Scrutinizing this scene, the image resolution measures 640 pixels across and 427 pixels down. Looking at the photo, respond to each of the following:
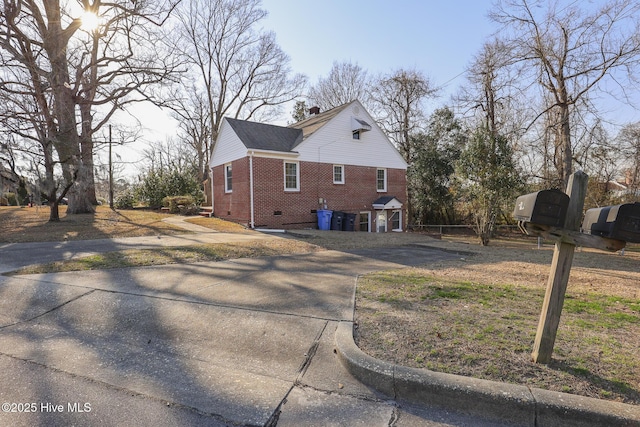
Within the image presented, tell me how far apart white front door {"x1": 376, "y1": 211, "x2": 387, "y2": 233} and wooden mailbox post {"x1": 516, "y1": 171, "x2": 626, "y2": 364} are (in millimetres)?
16894

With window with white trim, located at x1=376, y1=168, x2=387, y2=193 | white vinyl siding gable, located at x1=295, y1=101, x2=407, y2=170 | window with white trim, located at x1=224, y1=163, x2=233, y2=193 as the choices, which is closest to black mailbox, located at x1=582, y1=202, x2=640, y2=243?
white vinyl siding gable, located at x1=295, y1=101, x2=407, y2=170

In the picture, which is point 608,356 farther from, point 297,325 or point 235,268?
point 235,268

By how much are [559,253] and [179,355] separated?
3549mm

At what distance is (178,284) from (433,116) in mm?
26386

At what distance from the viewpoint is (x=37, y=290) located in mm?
4766

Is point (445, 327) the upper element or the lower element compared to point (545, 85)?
lower

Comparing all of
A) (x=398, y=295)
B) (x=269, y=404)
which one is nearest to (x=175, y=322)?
(x=269, y=404)

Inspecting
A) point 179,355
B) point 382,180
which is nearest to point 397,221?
point 382,180

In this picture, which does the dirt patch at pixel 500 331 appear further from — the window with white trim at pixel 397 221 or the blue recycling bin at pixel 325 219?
the window with white trim at pixel 397 221

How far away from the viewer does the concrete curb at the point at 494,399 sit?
2.07m

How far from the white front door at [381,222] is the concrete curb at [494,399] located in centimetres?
1729

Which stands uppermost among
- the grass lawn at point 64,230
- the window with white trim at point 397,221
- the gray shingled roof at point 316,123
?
the gray shingled roof at point 316,123

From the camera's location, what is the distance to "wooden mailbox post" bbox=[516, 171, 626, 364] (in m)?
2.50

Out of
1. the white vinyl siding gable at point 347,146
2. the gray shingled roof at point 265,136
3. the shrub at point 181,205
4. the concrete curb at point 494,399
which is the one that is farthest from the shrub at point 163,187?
the concrete curb at point 494,399
